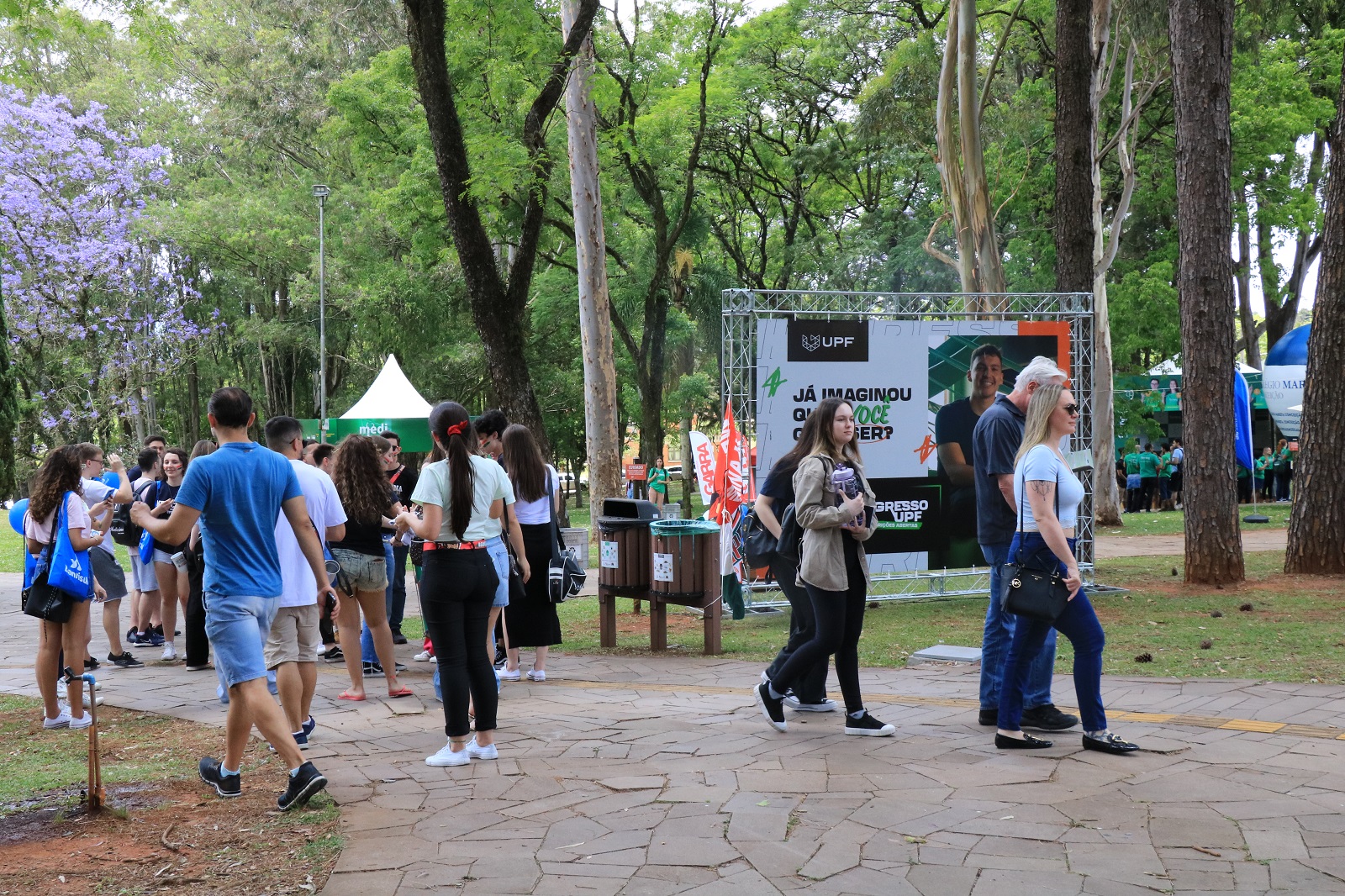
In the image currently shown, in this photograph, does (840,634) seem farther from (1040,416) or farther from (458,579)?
(458,579)

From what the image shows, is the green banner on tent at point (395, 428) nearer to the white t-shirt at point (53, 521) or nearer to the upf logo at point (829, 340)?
the upf logo at point (829, 340)

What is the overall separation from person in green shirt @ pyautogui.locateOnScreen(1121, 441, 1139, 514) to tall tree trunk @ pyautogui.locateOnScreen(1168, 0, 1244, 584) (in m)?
15.7

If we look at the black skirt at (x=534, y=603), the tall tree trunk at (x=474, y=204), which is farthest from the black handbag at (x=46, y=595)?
the tall tree trunk at (x=474, y=204)

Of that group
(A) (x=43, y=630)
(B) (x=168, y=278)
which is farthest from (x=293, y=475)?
(B) (x=168, y=278)

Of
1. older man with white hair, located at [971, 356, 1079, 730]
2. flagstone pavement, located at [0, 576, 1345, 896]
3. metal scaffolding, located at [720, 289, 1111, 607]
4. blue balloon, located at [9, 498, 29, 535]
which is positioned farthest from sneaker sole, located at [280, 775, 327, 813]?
metal scaffolding, located at [720, 289, 1111, 607]

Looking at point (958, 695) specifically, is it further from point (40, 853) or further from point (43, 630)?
point (43, 630)

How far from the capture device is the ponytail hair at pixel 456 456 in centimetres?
544

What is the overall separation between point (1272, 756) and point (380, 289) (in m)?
26.8

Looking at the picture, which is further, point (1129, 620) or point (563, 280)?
point (563, 280)

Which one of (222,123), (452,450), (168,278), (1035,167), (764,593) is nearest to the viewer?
(452,450)

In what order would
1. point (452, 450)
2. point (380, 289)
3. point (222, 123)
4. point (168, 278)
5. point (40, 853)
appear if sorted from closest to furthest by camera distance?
point (40, 853), point (452, 450), point (380, 289), point (168, 278), point (222, 123)

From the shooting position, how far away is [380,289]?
2947 cm

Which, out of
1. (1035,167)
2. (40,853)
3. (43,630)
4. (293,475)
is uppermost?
(1035,167)

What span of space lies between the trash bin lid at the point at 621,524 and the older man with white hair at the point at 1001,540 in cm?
332
